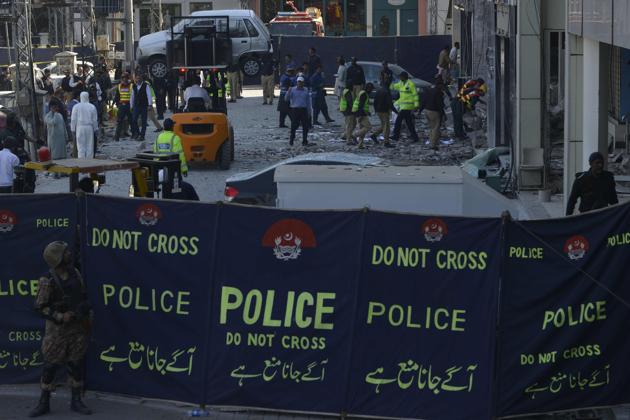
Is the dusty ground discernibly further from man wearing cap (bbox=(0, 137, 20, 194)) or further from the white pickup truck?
the white pickup truck

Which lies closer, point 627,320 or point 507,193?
point 627,320

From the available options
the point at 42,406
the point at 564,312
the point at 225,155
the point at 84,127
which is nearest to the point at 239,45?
the point at 225,155

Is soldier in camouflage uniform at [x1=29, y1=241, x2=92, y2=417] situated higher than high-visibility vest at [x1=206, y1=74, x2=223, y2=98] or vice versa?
high-visibility vest at [x1=206, y1=74, x2=223, y2=98]

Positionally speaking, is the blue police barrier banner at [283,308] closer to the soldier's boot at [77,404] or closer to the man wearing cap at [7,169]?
the soldier's boot at [77,404]

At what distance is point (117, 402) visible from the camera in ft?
36.1

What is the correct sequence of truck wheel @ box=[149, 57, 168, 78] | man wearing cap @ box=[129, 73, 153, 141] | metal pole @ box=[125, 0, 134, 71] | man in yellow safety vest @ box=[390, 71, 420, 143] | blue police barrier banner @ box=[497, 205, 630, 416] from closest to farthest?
blue police barrier banner @ box=[497, 205, 630, 416], man in yellow safety vest @ box=[390, 71, 420, 143], man wearing cap @ box=[129, 73, 153, 141], truck wheel @ box=[149, 57, 168, 78], metal pole @ box=[125, 0, 134, 71]

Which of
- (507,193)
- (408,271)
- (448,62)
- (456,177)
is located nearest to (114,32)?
(448,62)

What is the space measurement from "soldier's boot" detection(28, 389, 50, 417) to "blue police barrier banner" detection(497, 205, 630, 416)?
372 cm

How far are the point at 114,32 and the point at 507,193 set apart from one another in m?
52.2

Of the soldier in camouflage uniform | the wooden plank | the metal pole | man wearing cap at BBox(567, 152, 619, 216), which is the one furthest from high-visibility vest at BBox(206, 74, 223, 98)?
the soldier in camouflage uniform

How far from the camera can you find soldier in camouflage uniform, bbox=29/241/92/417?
10.3 m

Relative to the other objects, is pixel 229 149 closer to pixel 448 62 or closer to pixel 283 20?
pixel 448 62

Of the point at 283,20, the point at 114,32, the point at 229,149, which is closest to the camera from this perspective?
the point at 229,149

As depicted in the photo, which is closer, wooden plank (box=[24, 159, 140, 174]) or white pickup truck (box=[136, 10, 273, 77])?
wooden plank (box=[24, 159, 140, 174])
